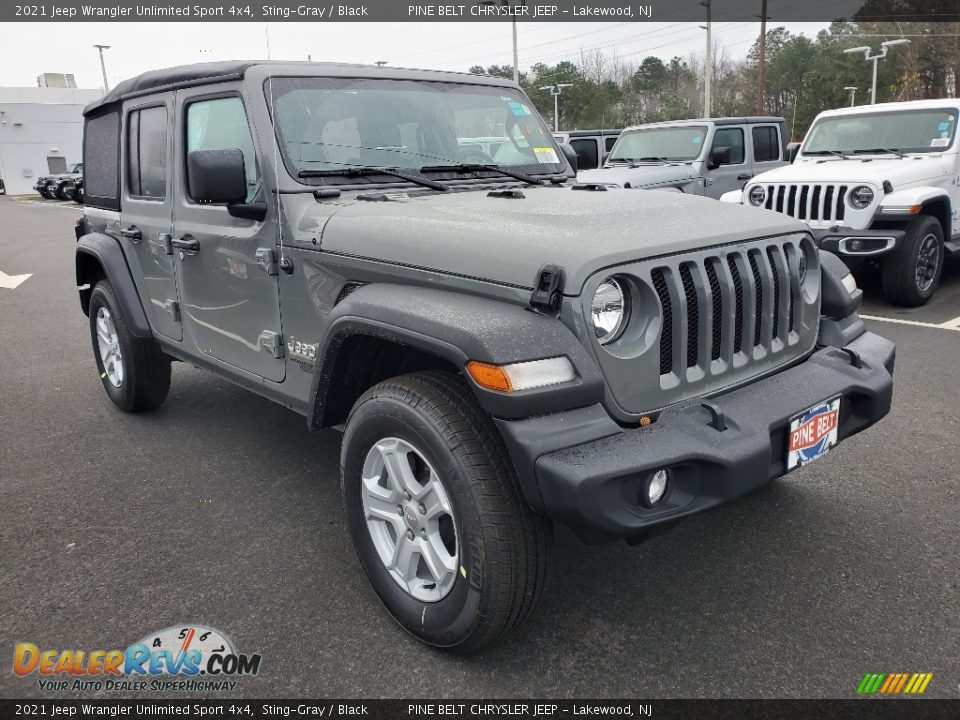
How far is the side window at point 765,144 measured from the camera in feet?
38.3

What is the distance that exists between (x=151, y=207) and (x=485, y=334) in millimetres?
2772

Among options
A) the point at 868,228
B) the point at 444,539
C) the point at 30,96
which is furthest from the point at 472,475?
the point at 30,96

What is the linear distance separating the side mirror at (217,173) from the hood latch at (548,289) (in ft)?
4.72

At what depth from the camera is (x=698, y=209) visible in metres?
2.87

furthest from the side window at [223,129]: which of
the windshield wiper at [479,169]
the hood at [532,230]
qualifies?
the windshield wiper at [479,169]

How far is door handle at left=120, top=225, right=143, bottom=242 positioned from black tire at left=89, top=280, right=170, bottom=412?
0.42m

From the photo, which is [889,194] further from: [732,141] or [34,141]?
[34,141]

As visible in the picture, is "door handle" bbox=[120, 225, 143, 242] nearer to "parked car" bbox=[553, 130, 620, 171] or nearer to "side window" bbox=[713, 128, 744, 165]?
"side window" bbox=[713, 128, 744, 165]

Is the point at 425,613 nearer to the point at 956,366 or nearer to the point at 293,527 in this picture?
the point at 293,527

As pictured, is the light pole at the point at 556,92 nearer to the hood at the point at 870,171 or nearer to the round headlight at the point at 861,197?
the hood at the point at 870,171

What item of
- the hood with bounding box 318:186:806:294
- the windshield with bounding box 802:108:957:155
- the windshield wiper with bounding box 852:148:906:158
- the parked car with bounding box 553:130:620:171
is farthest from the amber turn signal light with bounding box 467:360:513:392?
the parked car with bounding box 553:130:620:171

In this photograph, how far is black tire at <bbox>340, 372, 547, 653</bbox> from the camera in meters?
2.23

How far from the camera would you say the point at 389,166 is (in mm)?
3377

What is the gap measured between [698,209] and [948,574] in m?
1.68
